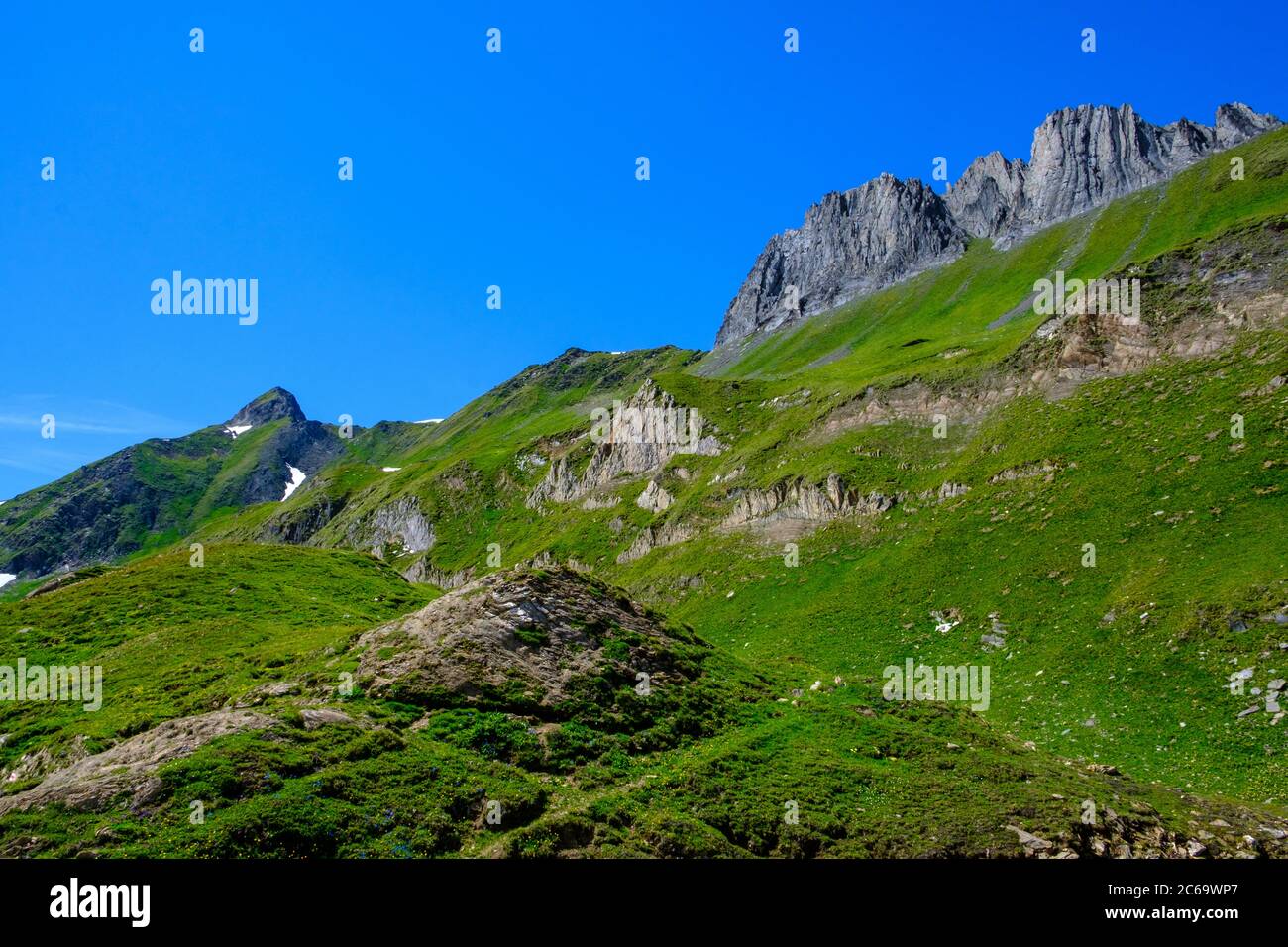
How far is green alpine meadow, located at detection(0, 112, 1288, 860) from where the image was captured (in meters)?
18.5

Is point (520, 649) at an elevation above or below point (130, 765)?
above

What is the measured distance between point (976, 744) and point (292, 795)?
2174 centimetres

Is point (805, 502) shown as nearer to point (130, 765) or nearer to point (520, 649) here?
point (520, 649)

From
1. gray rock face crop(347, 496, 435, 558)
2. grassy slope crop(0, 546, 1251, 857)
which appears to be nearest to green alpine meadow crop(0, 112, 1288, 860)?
grassy slope crop(0, 546, 1251, 857)

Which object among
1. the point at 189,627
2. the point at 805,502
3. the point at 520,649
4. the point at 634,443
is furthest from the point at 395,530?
the point at 520,649

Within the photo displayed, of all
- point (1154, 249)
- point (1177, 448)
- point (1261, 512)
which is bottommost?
point (1261, 512)

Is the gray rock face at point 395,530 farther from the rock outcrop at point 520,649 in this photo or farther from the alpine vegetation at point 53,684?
the rock outcrop at point 520,649

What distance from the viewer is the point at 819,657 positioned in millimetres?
46188

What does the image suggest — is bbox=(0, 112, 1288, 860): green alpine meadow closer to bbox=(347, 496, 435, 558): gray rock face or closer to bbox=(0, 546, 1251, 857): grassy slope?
bbox=(0, 546, 1251, 857): grassy slope

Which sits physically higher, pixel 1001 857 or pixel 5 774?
pixel 5 774

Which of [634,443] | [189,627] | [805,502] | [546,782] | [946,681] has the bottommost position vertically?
[946,681]

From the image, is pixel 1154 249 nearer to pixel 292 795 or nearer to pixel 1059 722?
pixel 1059 722
